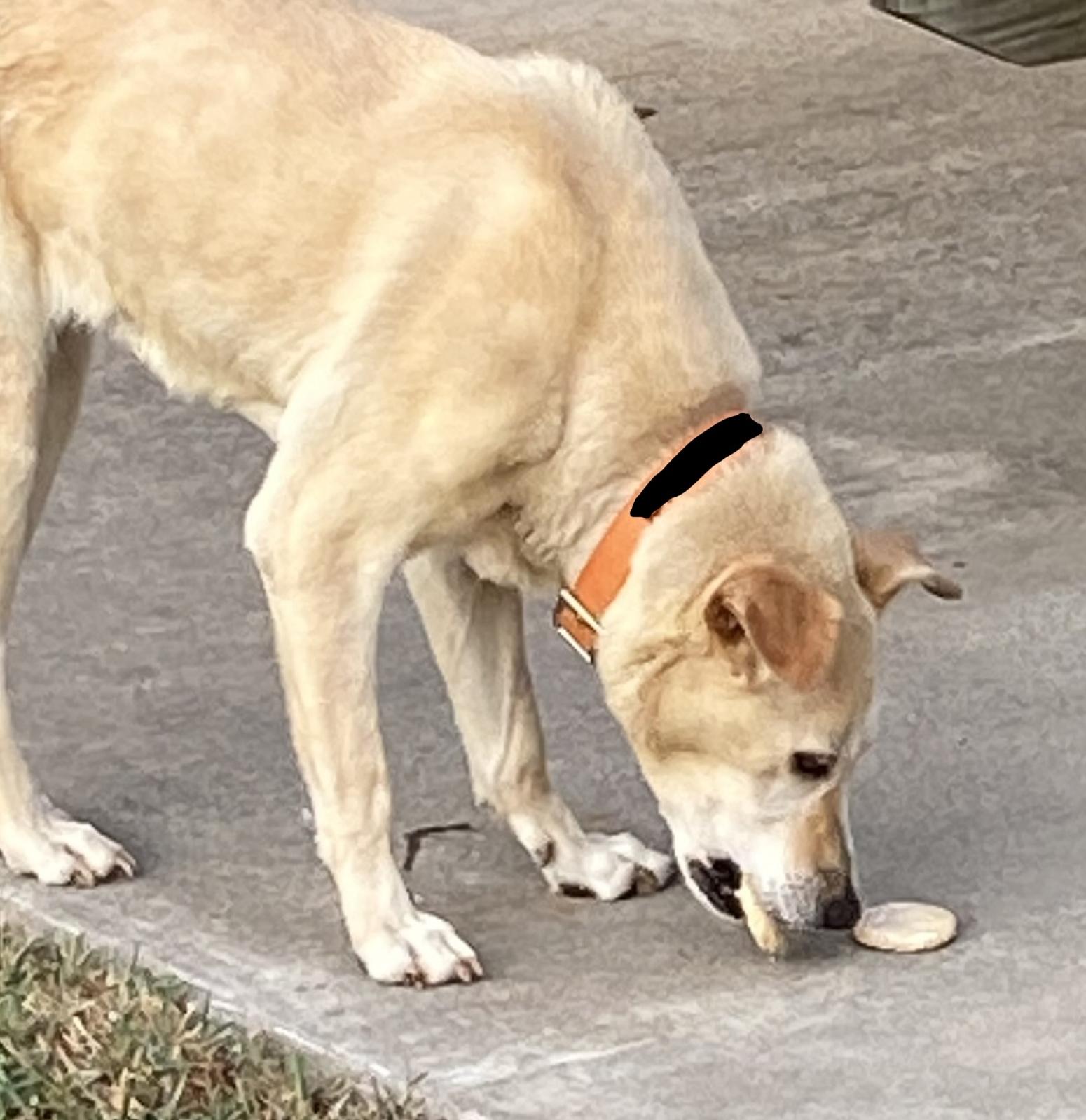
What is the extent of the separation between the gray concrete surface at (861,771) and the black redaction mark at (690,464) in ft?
2.56

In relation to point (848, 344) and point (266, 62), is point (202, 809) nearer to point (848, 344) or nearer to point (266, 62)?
point (266, 62)

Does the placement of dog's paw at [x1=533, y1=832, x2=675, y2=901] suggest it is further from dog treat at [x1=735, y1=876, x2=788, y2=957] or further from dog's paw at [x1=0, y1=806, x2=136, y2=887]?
dog's paw at [x1=0, y1=806, x2=136, y2=887]

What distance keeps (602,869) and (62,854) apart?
36.7 inches

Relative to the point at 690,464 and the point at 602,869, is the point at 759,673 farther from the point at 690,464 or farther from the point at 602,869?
the point at 602,869

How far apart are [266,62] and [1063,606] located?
2240 mm

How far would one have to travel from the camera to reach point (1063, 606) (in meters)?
6.89

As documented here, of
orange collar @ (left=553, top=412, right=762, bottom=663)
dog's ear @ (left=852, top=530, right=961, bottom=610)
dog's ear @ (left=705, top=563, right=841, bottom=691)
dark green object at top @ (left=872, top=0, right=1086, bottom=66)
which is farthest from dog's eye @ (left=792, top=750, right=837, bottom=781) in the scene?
dark green object at top @ (left=872, top=0, right=1086, bottom=66)

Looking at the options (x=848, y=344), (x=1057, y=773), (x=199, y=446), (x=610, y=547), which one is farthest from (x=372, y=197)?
(x=848, y=344)

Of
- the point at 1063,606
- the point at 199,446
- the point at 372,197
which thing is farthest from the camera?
the point at 199,446

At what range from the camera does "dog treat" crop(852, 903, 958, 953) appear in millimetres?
5492

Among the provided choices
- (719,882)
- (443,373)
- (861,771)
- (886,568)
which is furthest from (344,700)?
(861,771)

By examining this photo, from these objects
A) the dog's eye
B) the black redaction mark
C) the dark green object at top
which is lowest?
the dark green object at top

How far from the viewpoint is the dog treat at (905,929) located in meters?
5.49

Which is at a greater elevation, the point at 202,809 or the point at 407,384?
the point at 407,384
